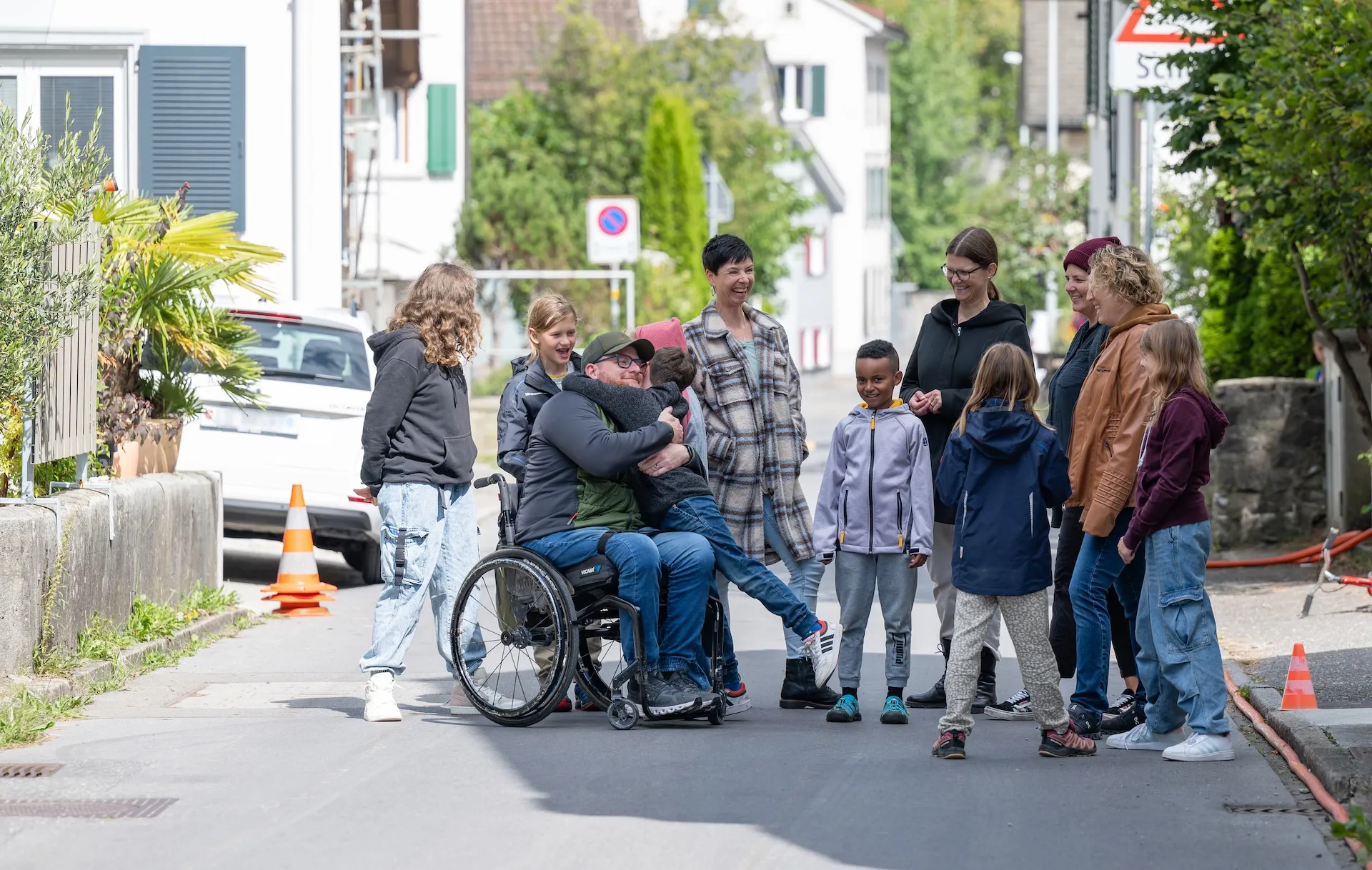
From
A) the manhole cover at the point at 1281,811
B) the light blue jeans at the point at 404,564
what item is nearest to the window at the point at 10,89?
the light blue jeans at the point at 404,564

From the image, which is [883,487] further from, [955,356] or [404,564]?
[404,564]

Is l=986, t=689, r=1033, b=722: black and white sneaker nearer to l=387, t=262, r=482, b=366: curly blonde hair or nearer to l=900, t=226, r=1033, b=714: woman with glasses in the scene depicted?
l=900, t=226, r=1033, b=714: woman with glasses

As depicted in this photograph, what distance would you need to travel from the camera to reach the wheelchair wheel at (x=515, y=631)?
7.71 metres

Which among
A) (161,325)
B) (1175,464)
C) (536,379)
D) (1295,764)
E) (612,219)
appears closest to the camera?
(1295,764)

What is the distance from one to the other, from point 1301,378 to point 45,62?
10.2 metres

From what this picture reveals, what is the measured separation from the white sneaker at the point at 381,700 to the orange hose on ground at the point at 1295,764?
135 inches

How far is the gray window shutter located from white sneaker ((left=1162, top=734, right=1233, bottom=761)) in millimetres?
10684

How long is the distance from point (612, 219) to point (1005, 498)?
17.5 meters

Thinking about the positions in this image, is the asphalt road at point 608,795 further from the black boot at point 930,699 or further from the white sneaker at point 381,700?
the black boot at point 930,699

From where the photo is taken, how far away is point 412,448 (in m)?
8.08

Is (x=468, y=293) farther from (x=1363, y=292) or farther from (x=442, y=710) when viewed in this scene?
(x=1363, y=292)

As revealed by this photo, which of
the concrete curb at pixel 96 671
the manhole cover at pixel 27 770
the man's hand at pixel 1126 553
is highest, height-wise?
the man's hand at pixel 1126 553

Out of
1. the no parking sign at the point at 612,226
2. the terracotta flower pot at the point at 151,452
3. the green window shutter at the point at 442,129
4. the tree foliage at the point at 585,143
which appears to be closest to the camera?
the terracotta flower pot at the point at 151,452

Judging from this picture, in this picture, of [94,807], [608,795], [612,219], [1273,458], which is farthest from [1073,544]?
[612,219]
